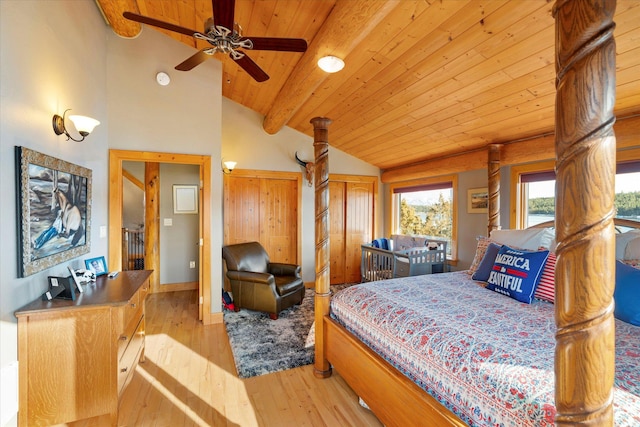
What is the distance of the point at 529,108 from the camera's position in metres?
2.64

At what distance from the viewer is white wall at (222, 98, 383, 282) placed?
4688 mm

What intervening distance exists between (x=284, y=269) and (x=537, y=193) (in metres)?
3.34

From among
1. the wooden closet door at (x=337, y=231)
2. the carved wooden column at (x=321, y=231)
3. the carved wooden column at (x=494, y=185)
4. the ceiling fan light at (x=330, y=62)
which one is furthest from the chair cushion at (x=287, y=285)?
the ceiling fan light at (x=330, y=62)

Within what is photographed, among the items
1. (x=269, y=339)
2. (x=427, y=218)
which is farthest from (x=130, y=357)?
(x=427, y=218)

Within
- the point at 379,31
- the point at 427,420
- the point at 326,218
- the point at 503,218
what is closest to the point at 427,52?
the point at 379,31

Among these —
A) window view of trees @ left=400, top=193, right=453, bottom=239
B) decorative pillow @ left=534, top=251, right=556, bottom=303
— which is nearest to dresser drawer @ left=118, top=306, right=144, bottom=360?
decorative pillow @ left=534, top=251, right=556, bottom=303

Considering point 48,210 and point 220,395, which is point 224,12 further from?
point 220,395

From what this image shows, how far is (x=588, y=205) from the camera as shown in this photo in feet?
2.26

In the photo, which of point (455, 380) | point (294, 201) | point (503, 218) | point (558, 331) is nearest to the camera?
point (558, 331)

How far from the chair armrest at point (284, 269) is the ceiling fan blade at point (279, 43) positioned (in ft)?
9.38

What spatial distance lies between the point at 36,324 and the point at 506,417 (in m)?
2.42

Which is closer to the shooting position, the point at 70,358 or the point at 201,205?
the point at 70,358

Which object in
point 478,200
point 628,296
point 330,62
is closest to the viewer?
point 628,296

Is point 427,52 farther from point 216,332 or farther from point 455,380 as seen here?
point 216,332
